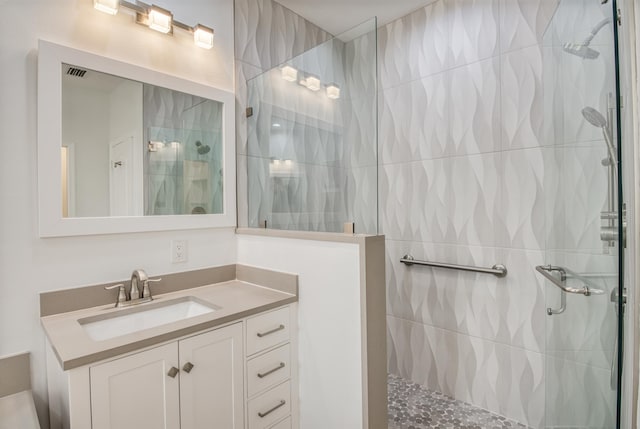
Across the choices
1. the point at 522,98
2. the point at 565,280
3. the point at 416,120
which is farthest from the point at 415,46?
the point at 565,280

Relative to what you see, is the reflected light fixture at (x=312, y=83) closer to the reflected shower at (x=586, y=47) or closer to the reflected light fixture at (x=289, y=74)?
the reflected light fixture at (x=289, y=74)

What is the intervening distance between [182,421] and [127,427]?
0.64ft

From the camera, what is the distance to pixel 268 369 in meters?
1.53

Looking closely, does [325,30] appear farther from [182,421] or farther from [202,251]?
[182,421]

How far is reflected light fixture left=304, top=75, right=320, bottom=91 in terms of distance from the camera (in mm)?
1674

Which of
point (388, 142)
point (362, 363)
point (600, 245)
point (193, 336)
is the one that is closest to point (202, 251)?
point (193, 336)

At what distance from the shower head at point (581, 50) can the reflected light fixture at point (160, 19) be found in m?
1.84

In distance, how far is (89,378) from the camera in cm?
101

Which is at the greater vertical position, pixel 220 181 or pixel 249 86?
pixel 249 86

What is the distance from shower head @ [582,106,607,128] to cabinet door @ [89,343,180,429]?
5.44 ft

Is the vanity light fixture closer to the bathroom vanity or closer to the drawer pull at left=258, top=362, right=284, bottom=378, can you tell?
the bathroom vanity

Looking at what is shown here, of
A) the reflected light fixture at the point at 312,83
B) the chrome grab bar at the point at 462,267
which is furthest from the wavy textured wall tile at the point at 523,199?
the reflected light fixture at the point at 312,83

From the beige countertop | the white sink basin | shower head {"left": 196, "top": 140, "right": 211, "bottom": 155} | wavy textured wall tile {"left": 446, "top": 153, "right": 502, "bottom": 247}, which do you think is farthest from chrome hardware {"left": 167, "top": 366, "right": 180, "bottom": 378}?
wavy textured wall tile {"left": 446, "top": 153, "right": 502, "bottom": 247}

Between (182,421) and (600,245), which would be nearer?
(600,245)
